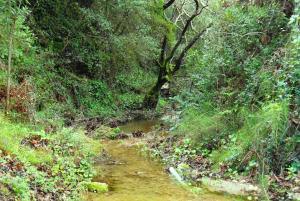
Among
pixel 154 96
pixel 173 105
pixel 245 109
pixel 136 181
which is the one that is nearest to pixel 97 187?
pixel 136 181

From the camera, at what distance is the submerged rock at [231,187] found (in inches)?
319

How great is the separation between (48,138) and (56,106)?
5.39 meters

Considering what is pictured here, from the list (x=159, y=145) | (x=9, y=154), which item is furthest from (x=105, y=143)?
(x=9, y=154)

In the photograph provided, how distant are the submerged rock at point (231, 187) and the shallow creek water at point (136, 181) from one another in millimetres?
281

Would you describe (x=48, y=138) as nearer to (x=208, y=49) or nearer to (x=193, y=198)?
(x=193, y=198)

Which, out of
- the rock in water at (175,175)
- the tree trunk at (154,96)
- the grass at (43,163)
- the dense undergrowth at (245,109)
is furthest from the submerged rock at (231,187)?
the tree trunk at (154,96)

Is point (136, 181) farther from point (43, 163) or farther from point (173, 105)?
point (173, 105)

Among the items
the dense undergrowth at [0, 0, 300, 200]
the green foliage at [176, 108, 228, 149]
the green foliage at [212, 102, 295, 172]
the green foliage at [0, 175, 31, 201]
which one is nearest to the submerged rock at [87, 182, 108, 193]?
the dense undergrowth at [0, 0, 300, 200]

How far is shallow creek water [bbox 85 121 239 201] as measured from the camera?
7.98 m

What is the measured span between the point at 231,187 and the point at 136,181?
1952 millimetres

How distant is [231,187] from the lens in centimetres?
839

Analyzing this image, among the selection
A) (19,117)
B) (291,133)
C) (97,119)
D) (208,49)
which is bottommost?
(97,119)

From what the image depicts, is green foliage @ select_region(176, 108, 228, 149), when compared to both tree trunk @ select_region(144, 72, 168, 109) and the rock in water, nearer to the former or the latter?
the rock in water

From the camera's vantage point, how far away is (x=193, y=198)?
7969 millimetres
